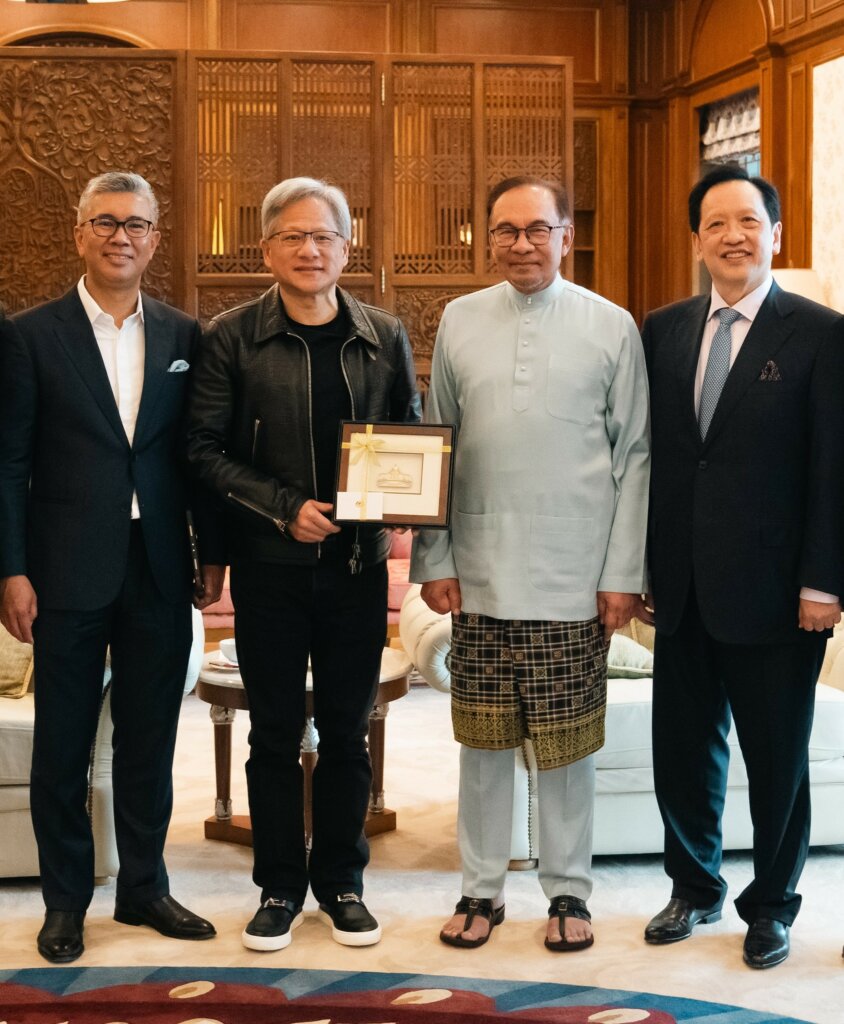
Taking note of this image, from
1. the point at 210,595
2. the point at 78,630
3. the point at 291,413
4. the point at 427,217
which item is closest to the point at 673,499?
the point at 291,413

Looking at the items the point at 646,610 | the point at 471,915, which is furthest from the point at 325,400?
the point at 471,915

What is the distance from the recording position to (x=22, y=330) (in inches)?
105

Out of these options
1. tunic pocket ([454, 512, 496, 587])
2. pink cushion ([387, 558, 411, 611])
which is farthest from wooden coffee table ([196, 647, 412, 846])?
pink cushion ([387, 558, 411, 611])

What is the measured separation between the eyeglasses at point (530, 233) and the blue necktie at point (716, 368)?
397 millimetres

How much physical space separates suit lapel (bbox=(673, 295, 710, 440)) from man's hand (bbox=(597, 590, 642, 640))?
14.5 inches

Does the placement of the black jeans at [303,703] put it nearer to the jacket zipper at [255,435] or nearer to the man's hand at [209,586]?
the man's hand at [209,586]

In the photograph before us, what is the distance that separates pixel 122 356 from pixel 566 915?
5.04 feet

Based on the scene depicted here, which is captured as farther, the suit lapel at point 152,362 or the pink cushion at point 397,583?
the pink cushion at point 397,583

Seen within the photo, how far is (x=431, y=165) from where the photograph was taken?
710cm

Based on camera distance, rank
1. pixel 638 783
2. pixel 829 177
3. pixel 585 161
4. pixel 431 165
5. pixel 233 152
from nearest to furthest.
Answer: pixel 638 783, pixel 829 177, pixel 233 152, pixel 431 165, pixel 585 161

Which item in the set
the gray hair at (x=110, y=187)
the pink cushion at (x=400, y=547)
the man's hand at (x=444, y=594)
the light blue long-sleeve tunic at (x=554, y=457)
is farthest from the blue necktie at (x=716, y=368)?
the pink cushion at (x=400, y=547)

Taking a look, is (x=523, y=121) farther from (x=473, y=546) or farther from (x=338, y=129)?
(x=473, y=546)

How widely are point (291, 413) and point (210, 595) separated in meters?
0.49

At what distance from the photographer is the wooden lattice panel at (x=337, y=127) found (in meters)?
7.02
